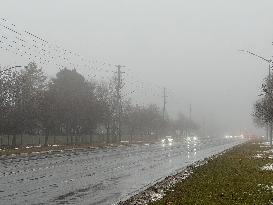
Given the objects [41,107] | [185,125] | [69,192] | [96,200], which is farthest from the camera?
[185,125]

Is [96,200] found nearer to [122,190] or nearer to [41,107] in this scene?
[122,190]

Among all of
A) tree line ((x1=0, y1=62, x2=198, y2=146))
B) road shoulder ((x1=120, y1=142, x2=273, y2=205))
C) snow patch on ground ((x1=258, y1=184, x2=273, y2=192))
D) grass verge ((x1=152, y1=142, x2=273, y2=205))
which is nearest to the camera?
grass verge ((x1=152, y1=142, x2=273, y2=205))

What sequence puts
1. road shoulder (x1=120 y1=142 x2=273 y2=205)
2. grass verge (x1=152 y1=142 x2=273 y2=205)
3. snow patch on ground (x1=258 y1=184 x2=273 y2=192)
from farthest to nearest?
snow patch on ground (x1=258 y1=184 x2=273 y2=192) < road shoulder (x1=120 y1=142 x2=273 y2=205) < grass verge (x1=152 y1=142 x2=273 y2=205)

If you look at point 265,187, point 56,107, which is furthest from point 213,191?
point 56,107

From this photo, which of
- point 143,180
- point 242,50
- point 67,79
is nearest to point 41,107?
point 67,79

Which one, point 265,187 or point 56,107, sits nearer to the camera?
point 265,187

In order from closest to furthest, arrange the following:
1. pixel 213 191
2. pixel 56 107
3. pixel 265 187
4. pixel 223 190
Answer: pixel 213 191 < pixel 223 190 < pixel 265 187 < pixel 56 107

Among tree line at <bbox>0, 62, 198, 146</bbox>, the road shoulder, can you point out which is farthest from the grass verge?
tree line at <bbox>0, 62, 198, 146</bbox>

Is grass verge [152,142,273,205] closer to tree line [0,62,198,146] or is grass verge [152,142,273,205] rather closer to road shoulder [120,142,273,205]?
road shoulder [120,142,273,205]

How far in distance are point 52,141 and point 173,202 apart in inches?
2438

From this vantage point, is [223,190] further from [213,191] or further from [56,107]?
[56,107]

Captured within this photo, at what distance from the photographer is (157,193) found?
1642 centimetres

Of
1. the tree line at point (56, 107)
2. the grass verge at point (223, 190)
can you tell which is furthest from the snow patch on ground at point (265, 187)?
the tree line at point (56, 107)

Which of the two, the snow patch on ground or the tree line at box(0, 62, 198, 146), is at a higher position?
the tree line at box(0, 62, 198, 146)
